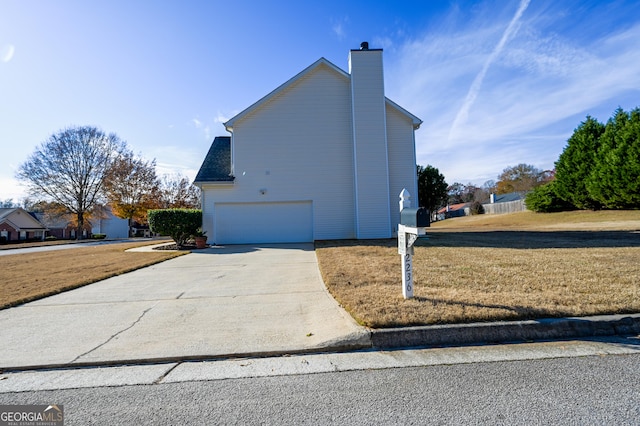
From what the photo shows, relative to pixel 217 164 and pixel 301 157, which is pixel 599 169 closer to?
pixel 301 157

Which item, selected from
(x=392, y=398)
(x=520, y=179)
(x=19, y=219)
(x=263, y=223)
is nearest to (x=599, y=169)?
(x=263, y=223)

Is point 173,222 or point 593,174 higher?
point 593,174

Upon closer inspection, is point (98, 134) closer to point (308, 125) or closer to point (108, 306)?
point (308, 125)

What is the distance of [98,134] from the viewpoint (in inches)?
1384

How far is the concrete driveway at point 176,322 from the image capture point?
3.43 meters

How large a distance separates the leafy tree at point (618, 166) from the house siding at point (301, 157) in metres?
24.4

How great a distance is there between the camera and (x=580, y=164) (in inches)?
1136

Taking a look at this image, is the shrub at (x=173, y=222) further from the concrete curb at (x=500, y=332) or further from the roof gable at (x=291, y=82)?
the concrete curb at (x=500, y=332)

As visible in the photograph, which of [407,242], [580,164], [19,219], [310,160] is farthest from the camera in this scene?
[19,219]

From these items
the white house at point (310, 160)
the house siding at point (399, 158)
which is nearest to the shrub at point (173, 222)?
the white house at point (310, 160)

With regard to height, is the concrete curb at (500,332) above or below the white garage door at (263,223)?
below

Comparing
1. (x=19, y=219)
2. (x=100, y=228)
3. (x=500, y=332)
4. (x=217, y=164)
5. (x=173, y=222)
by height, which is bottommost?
(x=500, y=332)

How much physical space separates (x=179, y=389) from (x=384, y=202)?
1270 cm

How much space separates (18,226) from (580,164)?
71084mm
